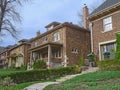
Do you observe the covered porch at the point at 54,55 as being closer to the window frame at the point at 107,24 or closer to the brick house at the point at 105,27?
the brick house at the point at 105,27

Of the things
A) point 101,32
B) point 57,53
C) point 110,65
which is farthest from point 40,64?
point 110,65

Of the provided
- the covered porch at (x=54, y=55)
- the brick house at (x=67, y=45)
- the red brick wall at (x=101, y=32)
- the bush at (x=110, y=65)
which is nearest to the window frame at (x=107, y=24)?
the red brick wall at (x=101, y=32)

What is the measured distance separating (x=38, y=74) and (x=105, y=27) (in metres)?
9.47

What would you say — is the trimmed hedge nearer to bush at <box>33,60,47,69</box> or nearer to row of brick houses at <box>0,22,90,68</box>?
row of brick houses at <box>0,22,90,68</box>

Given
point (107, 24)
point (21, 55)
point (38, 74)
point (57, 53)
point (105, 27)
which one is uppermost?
point (107, 24)

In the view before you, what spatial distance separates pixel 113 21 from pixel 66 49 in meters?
9.15

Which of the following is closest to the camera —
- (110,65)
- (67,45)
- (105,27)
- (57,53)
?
(110,65)

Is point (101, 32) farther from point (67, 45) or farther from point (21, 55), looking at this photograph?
point (21, 55)

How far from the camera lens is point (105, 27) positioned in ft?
85.5

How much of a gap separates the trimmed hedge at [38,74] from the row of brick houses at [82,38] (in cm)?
487

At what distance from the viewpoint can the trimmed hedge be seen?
19.8 metres

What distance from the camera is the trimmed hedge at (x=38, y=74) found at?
1982 centimetres

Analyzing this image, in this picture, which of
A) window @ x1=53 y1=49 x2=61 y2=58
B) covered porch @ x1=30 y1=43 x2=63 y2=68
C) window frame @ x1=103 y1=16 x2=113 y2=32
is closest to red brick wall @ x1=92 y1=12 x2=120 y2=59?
window frame @ x1=103 y1=16 x2=113 y2=32

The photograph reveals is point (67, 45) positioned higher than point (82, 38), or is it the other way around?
point (82, 38)
